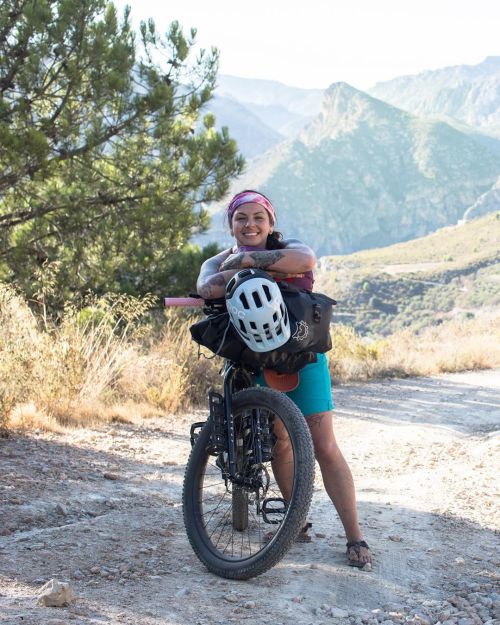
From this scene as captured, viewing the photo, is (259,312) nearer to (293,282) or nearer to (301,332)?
(301,332)

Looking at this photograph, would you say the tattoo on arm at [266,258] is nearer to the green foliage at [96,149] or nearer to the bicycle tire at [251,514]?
the bicycle tire at [251,514]

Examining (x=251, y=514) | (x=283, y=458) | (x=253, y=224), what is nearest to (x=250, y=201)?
(x=253, y=224)

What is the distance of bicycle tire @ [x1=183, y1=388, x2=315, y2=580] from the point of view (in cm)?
331

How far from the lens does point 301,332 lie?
341cm

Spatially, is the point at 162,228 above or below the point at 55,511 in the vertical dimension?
above

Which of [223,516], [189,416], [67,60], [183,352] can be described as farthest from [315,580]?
[67,60]

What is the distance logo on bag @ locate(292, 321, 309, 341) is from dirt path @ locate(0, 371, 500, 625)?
3.32 feet

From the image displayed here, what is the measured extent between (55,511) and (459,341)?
13371 millimetres

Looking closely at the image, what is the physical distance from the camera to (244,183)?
11969cm

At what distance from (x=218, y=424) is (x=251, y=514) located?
27.4 inches

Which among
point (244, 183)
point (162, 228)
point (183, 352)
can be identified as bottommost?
point (183, 352)

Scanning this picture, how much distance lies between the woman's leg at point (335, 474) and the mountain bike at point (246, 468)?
0.49ft

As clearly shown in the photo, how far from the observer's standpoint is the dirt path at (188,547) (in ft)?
10.4

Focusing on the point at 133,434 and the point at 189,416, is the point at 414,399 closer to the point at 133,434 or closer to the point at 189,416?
the point at 189,416
